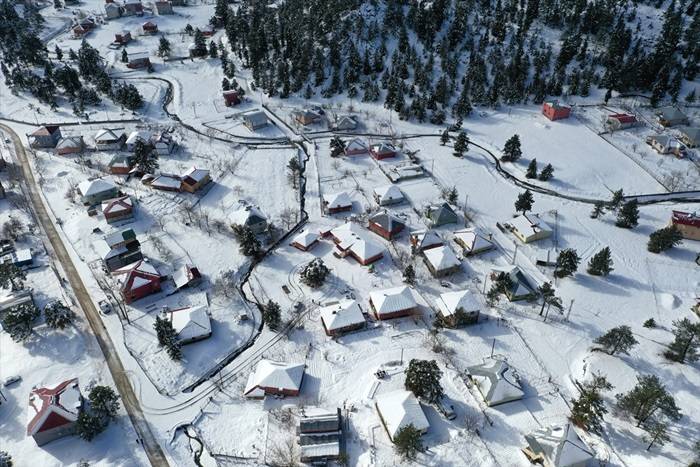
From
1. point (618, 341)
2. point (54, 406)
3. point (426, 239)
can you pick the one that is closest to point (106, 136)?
point (54, 406)

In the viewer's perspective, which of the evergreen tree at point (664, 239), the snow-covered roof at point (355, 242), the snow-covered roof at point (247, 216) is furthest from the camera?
the snow-covered roof at point (247, 216)

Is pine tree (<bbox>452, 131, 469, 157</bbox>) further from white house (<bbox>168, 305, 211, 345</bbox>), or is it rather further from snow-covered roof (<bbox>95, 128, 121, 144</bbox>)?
snow-covered roof (<bbox>95, 128, 121, 144</bbox>)

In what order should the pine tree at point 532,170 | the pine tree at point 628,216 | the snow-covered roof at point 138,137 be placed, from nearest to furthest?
the pine tree at point 628,216, the pine tree at point 532,170, the snow-covered roof at point 138,137

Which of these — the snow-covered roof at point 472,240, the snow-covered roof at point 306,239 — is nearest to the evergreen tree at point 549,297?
the snow-covered roof at point 472,240

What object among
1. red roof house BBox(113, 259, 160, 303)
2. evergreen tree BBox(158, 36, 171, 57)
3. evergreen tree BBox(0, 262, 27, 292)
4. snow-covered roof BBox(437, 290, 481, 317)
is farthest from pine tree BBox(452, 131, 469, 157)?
evergreen tree BBox(158, 36, 171, 57)

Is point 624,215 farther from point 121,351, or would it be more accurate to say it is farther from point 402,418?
point 121,351

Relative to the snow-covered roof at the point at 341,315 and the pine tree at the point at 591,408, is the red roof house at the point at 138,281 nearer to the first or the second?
the snow-covered roof at the point at 341,315
